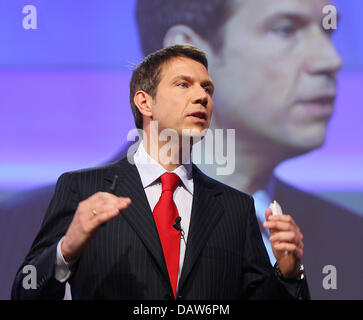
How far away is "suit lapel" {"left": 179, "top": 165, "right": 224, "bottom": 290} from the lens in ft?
5.20

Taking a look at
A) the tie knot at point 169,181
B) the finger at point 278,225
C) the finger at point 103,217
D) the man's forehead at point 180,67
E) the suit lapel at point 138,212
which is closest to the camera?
the finger at point 103,217

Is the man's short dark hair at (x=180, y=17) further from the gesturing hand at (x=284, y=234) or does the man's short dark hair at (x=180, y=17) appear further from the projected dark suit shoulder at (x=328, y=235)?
the gesturing hand at (x=284, y=234)

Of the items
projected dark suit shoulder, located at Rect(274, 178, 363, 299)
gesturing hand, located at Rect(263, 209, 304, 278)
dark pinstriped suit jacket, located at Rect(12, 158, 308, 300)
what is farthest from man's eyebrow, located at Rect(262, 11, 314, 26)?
gesturing hand, located at Rect(263, 209, 304, 278)

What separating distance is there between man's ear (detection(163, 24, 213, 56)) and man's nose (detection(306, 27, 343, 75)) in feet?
1.74

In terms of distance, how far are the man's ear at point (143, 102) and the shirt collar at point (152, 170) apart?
145 millimetres

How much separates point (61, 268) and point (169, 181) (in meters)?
0.47

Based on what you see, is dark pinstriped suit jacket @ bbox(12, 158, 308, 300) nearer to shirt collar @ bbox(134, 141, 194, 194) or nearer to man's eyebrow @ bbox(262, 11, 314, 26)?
shirt collar @ bbox(134, 141, 194, 194)

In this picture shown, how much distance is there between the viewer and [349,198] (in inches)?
100

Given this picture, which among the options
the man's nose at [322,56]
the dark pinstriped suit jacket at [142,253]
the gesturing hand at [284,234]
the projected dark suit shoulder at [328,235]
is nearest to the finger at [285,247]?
the gesturing hand at [284,234]

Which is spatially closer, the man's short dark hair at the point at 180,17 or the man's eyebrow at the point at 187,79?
the man's eyebrow at the point at 187,79

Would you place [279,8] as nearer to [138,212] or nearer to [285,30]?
[285,30]

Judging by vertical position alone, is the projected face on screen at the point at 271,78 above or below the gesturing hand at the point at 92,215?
above

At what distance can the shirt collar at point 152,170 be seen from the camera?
176 cm
